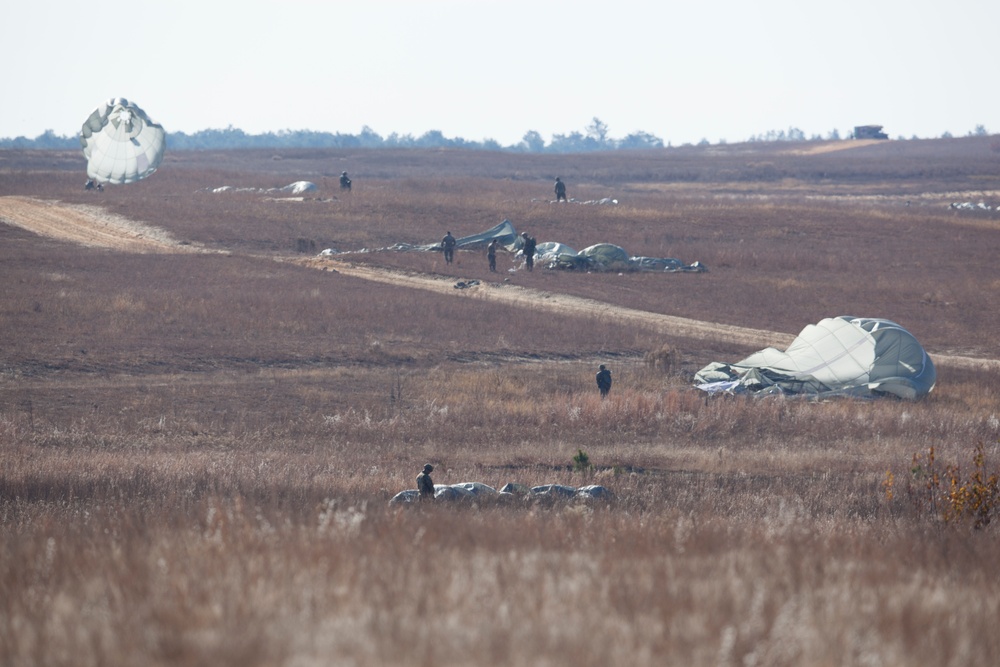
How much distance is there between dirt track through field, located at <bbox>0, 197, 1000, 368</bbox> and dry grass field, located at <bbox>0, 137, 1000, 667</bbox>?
0.78ft

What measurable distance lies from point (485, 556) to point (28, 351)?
21.7m

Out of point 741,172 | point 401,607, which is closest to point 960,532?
point 401,607

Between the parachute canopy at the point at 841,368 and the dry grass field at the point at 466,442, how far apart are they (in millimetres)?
798

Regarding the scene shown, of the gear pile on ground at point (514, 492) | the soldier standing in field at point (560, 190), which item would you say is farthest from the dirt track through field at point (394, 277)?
the soldier standing in field at point (560, 190)

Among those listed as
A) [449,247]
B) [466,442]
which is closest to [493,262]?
[449,247]

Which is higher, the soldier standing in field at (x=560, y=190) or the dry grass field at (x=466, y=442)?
the soldier standing in field at (x=560, y=190)

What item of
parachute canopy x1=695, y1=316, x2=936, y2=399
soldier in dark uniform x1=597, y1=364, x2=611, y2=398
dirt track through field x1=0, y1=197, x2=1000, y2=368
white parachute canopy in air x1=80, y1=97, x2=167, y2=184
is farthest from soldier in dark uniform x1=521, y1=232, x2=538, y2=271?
white parachute canopy in air x1=80, y1=97, x2=167, y2=184

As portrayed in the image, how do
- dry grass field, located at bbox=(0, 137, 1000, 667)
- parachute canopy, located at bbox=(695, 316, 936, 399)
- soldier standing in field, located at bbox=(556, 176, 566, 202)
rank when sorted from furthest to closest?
soldier standing in field, located at bbox=(556, 176, 566, 202) < parachute canopy, located at bbox=(695, 316, 936, 399) < dry grass field, located at bbox=(0, 137, 1000, 667)

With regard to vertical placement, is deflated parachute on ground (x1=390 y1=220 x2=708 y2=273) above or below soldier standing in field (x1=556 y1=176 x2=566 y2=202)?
below

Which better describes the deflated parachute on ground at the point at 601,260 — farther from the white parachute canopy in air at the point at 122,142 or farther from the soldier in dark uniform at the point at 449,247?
the white parachute canopy in air at the point at 122,142

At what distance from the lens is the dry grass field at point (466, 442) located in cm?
541

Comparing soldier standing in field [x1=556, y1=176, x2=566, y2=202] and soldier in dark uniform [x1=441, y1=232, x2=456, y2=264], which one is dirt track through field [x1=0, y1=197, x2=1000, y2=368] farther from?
soldier standing in field [x1=556, y1=176, x2=566, y2=202]

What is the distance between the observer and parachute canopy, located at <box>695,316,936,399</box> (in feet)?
82.0

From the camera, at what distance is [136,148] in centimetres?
5981
